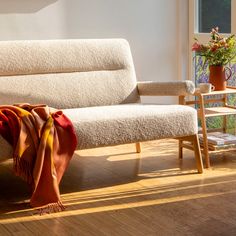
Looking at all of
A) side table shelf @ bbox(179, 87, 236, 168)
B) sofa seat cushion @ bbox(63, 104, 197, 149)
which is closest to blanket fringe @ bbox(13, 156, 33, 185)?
sofa seat cushion @ bbox(63, 104, 197, 149)

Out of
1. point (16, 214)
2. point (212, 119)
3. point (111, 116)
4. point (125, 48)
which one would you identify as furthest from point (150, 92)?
point (16, 214)

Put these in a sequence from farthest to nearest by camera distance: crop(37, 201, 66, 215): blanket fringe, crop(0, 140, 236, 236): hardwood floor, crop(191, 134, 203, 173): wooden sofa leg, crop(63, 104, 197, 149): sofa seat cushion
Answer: crop(191, 134, 203, 173): wooden sofa leg < crop(63, 104, 197, 149): sofa seat cushion < crop(37, 201, 66, 215): blanket fringe < crop(0, 140, 236, 236): hardwood floor

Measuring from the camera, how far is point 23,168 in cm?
304

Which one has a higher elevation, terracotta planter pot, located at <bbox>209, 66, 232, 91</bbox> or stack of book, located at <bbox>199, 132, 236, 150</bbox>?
terracotta planter pot, located at <bbox>209, 66, 232, 91</bbox>

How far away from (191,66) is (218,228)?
2.51 metres

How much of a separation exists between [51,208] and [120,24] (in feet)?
6.84

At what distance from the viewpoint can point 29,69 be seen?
3789mm

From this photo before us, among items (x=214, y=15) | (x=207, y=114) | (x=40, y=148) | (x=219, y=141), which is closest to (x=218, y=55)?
(x=207, y=114)

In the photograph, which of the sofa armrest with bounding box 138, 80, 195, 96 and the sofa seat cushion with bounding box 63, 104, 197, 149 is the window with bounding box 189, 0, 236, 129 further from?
the sofa seat cushion with bounding box 63, 104, 197, 149

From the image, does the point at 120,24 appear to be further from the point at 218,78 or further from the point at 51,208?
the point at 51,208

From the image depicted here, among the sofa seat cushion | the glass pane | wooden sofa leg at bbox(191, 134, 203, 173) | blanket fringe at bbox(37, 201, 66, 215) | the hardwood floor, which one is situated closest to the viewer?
the hardwood floor

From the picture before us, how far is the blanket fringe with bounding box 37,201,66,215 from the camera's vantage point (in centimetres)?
302

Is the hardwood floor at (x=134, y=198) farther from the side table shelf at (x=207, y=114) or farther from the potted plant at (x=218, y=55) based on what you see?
the potted plant at (x=218, y=55)

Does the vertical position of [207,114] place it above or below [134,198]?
above
